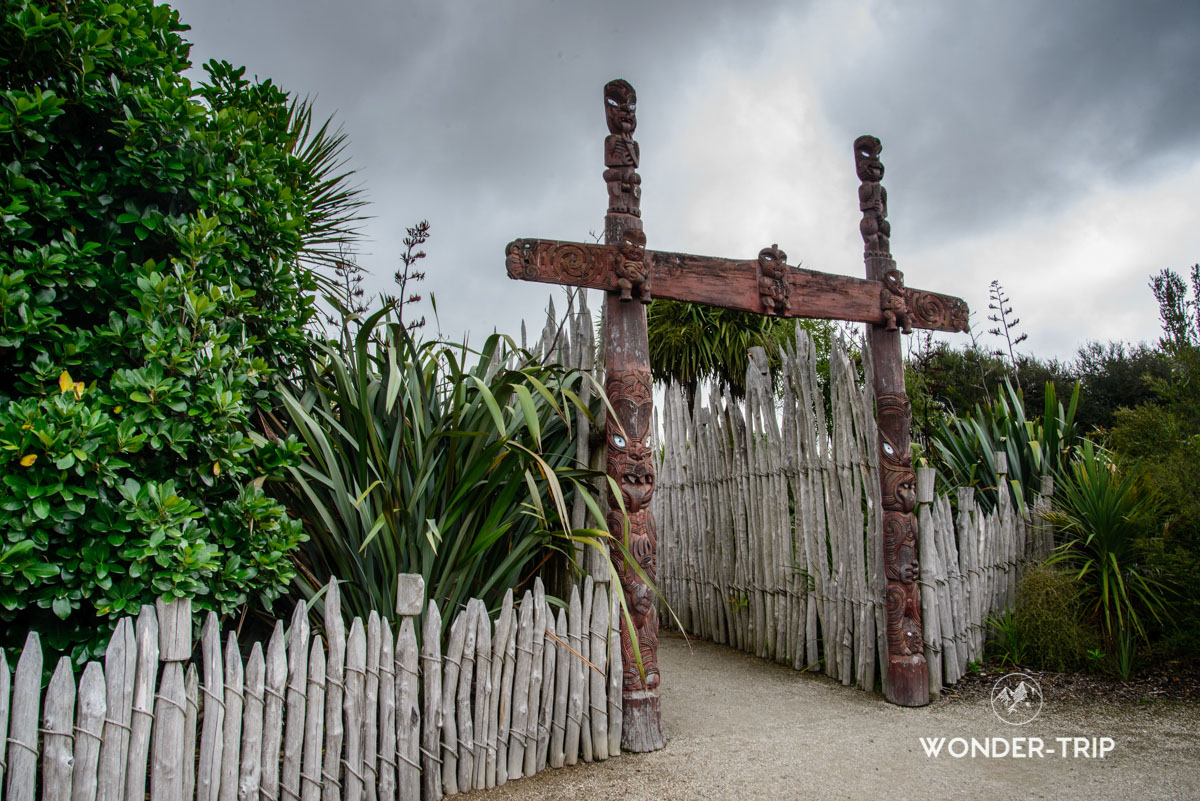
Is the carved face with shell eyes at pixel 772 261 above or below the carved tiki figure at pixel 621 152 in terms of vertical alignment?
below

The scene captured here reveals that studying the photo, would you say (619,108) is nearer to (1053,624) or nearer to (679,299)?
(679,299)

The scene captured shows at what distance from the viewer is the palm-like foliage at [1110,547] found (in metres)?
4.94

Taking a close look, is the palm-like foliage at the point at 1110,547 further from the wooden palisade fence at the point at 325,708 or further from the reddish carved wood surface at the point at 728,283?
the wooden palisade fence at the point at 325,708

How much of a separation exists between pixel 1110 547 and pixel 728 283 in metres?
3.31

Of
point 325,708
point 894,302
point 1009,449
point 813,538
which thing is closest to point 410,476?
point 325,708

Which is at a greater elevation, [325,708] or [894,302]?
[894,302]

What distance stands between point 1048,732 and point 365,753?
3.45 meters

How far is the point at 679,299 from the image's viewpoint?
164 inches

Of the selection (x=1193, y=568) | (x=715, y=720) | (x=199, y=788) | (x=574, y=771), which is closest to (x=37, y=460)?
(x=199, y=788)

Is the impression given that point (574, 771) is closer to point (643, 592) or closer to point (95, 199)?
point (643, 592)

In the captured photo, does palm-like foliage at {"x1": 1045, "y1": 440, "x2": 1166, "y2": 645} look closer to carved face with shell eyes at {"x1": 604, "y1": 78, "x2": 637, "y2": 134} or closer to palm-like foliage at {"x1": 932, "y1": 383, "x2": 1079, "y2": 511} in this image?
palm-like foliage at {"x1": 932, "y1": 383, "x2": 1079, "y2": 511}

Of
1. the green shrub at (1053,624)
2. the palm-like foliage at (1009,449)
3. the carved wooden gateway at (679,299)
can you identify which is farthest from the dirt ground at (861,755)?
the palm-like foliage at (1009,449)

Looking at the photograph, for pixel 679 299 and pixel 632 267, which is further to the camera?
pixel 679 299

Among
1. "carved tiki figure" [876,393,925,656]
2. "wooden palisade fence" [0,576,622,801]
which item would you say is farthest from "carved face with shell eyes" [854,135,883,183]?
"wooden palisade fence" [0,576,622,801]
